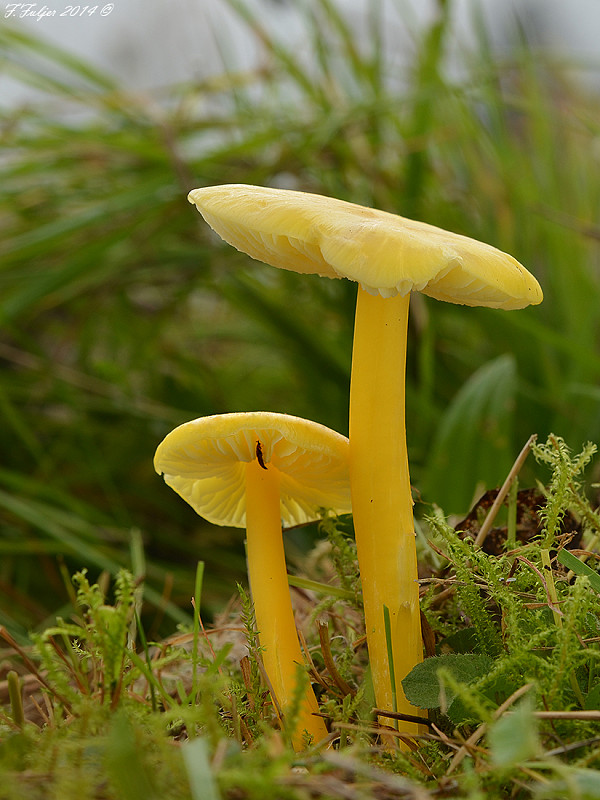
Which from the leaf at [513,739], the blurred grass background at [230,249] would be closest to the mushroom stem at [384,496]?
the leaf at [513,739]

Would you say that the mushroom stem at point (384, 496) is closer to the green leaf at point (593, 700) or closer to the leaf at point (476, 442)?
the green leaf at point (593, 700)

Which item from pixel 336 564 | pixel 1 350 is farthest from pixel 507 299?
pixel 1 350

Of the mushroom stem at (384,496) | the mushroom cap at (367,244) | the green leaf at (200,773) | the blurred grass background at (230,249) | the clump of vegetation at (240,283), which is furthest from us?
the blurred grass background at (230,249)

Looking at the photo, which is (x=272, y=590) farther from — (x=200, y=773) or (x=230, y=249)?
(x=230, y=249)

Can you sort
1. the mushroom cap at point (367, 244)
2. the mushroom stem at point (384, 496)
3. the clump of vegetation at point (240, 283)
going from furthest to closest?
the clump of vegetation at point (240, 283) → the mushroom stem at point (384, 496) → the mushroom cap at point (367, 244)

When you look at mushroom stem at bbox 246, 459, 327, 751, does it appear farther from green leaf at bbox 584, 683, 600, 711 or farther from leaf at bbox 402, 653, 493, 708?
green leaf at bbox 584, 683, 600, 711

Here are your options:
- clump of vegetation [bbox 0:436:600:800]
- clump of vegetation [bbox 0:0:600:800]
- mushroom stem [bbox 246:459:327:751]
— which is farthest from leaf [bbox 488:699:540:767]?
clump of vegetation [bbox 0:0:600:800]
